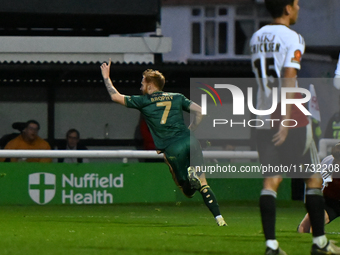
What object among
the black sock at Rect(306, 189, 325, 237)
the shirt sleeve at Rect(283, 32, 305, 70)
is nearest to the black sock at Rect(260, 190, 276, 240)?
the black sock at Rect(306, 189, 325, 237)

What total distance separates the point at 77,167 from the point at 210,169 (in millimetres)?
2487

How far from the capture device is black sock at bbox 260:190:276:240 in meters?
5.51

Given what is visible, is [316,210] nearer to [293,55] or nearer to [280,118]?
[280,118]

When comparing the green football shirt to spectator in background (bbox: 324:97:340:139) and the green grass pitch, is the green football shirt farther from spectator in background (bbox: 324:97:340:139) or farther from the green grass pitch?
spectator in background (bbox: 324:97:340:139)

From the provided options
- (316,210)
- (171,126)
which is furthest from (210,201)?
(316,210)

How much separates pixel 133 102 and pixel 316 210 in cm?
384

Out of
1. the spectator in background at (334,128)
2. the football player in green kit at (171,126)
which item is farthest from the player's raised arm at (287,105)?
the spectator in background at (334,128)

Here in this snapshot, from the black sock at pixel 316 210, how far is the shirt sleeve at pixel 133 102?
3.66 m

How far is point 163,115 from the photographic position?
30.0ft

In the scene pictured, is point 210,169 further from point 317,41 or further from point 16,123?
point 317,41

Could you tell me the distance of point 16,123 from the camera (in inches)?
693

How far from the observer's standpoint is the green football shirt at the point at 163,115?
9.13m

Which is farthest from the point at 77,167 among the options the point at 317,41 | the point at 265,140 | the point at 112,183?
the point at 317,41

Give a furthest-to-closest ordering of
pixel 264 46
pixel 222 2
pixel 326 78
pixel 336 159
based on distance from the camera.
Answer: pixel 222 2
pixel 326 78
pixel 336 159
pixel 264 46
